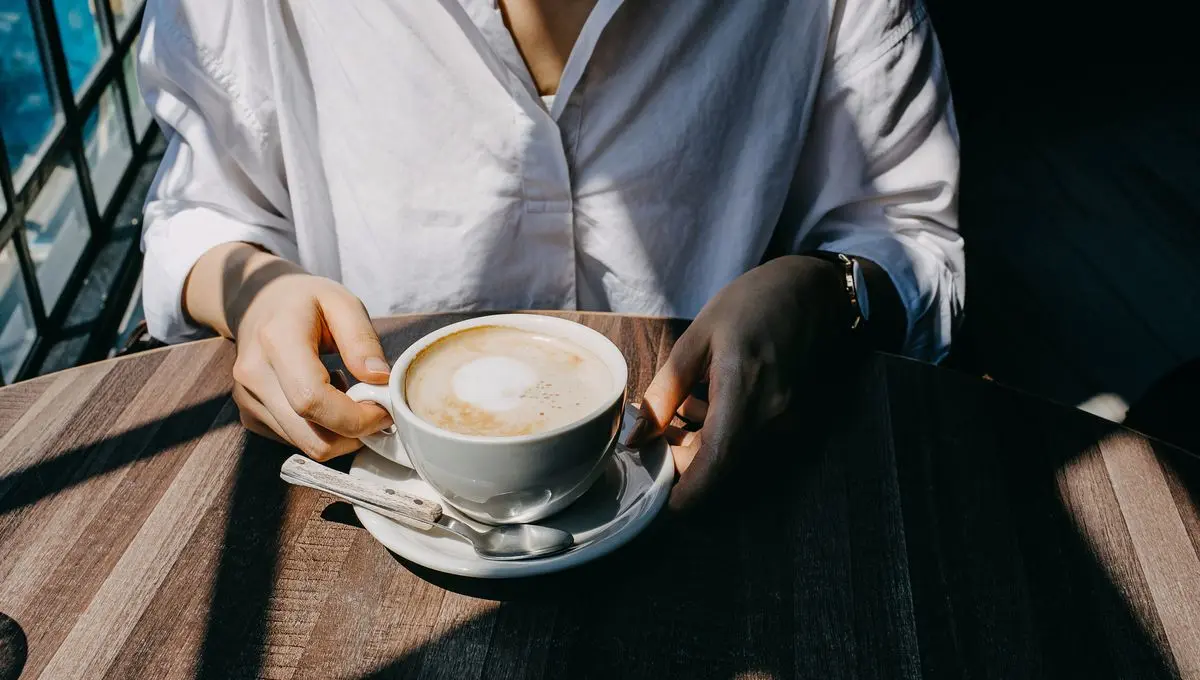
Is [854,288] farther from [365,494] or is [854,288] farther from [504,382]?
[365,494]

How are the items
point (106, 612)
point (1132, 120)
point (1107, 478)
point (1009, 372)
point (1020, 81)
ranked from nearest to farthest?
point (106, 612), point (1107, 478), point (1009, 372), point (1132, 120), point (1020, 81)

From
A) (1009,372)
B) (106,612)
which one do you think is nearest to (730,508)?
(106,612)

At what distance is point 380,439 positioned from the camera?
68 centimetres

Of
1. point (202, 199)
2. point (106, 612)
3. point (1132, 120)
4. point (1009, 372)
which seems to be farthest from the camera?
point (1132, 120)

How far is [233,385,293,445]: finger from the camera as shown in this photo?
0.72 m

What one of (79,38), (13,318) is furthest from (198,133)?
(79,38)

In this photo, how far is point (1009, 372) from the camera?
1.73 metres

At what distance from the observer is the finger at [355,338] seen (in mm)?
697

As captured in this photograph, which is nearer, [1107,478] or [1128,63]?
[1107,478]

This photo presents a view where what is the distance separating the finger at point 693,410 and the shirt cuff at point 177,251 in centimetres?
56

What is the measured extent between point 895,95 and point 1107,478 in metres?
0.52

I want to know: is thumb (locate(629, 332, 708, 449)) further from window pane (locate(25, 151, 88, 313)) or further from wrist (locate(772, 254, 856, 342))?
window pane (locate(25, 151, 88, 313))

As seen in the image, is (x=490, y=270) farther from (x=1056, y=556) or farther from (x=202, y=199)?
(x=1056, y=556)

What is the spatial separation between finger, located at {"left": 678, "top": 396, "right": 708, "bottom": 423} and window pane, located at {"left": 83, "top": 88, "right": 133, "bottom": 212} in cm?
207
